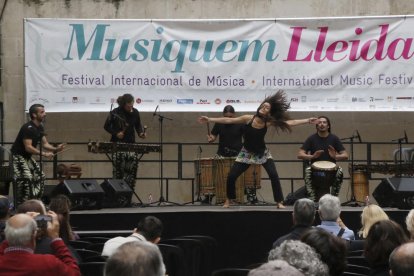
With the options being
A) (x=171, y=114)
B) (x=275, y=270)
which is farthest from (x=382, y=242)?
(x=171, y=114)

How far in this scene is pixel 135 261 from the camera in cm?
404

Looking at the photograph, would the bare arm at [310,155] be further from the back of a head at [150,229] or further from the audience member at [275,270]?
the audience member at [275,270]

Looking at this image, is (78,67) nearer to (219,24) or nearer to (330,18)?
(219,24)

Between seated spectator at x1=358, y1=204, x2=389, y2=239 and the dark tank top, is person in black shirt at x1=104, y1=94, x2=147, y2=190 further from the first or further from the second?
seated spectator at x1=358, y1=204, x2=389, y2=239

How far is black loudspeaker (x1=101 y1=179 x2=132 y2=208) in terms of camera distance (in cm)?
1412

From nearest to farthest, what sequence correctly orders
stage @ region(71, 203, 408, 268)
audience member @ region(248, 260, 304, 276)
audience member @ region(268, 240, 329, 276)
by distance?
audience member @ region(248, 260, 304, 276) → audience member @ region(268, 240, 329, 276) → stage @ region(71, 203, 408, 268)

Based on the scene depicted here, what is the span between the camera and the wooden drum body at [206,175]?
1532 centimetres

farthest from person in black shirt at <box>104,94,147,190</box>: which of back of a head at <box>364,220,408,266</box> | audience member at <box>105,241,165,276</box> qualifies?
audience member at <box>105,241,165,276</box>

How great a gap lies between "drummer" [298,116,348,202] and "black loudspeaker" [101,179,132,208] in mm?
2741

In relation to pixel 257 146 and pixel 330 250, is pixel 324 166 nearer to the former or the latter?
pixel 257 146

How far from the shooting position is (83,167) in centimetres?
1792

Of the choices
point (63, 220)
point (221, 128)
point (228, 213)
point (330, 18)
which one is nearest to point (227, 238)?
point (228, 213)

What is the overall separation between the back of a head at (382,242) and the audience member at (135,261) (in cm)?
248

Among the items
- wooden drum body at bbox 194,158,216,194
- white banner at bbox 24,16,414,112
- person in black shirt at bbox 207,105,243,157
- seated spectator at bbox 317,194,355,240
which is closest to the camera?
seated spectator at bbox 317,194,355,240
